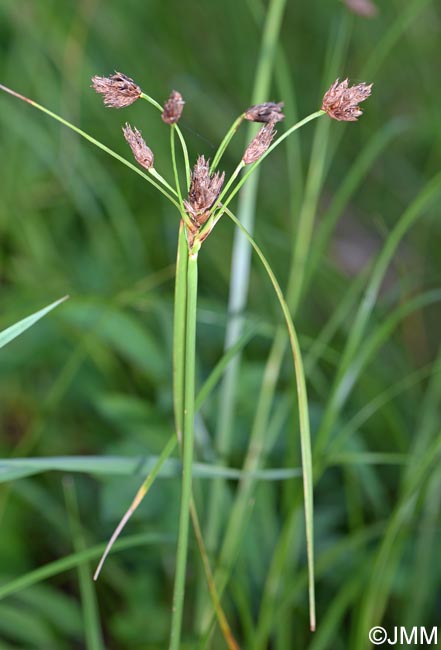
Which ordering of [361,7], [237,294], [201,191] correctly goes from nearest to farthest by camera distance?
[201,191] < [361,7] < [237,294]

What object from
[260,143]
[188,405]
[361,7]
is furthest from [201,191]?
[361,7]

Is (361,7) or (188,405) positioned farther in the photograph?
(361,7)

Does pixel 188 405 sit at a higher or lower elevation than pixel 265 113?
lower

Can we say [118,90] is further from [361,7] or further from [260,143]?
[361,7]

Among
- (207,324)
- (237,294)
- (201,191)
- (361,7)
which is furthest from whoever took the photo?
(207,324)

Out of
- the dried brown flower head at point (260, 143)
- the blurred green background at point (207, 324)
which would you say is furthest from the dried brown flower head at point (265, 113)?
the blurred green background at point (207, 324)

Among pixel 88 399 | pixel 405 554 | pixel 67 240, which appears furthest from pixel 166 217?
pixel 405 554

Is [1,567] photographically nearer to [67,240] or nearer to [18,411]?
[18,411]

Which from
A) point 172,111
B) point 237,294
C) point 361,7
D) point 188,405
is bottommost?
point 188,405

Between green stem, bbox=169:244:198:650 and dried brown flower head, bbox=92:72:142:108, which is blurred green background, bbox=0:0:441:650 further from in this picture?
dried brown flower head, bbox=92:72:142:108

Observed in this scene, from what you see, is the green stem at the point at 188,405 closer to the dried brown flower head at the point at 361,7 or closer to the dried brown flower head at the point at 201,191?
the dried brown flower head at the point at 201,191
